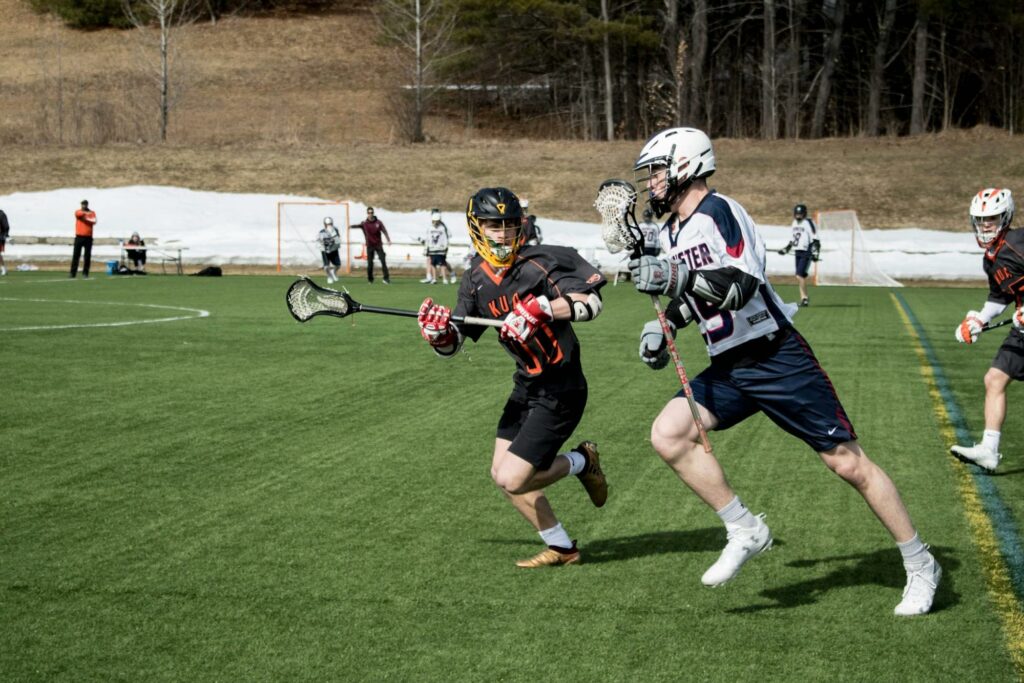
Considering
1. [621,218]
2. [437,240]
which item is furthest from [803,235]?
[621,218]

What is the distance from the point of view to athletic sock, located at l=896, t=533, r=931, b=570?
5367 millimetres

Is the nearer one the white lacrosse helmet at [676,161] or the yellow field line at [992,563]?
the yellow field line at [992,563]

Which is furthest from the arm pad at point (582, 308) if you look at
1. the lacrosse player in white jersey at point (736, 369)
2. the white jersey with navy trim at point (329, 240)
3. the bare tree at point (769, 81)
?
the bare tree at point (769, 81)

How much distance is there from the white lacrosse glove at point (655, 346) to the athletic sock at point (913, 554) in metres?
1.31

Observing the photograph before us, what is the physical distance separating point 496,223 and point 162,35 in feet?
187

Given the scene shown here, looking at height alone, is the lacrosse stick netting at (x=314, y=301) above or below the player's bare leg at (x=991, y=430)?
above

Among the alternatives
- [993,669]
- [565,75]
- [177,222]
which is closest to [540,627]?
[993,669]

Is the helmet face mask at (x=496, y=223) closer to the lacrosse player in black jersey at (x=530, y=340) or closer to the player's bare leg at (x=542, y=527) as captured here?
the lacrosse player in black jersey at (x=530, y=340)

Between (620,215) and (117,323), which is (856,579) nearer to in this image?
(620,215)

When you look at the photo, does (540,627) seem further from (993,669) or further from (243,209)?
(243,209)

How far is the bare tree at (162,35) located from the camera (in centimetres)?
5844

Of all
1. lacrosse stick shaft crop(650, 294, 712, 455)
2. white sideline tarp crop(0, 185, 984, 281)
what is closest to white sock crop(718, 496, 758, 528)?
lacrosse stick shaft crop(650, 294, 712, 455)

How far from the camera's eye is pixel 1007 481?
27.0ft

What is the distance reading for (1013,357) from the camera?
870 centimetres
